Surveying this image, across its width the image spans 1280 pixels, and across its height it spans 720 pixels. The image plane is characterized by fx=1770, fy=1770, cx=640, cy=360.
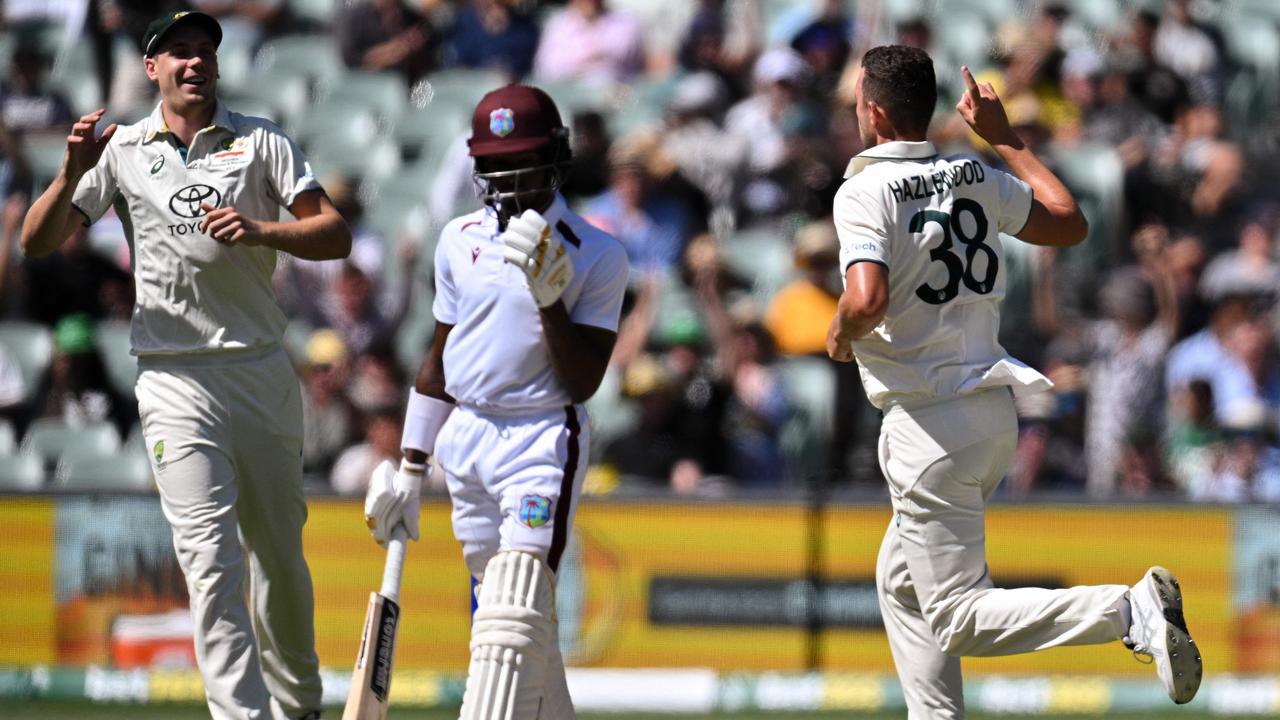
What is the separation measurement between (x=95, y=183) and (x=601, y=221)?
5871 millimetres

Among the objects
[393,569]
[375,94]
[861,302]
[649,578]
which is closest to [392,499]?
[393,569]

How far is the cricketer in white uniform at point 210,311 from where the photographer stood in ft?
20.6

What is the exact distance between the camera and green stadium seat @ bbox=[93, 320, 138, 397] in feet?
38.8

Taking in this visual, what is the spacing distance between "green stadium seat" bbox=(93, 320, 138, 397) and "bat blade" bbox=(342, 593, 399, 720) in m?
6.69

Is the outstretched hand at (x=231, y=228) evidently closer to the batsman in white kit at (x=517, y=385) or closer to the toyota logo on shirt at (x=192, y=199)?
the toyota logo on shirt at (x=192, y=199)

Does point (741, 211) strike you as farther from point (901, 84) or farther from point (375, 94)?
point (901, 84)

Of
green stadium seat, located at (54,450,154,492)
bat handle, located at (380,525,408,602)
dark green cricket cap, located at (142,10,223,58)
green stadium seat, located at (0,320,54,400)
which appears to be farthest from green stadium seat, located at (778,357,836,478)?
bat handle, located at (380,525,408,602)

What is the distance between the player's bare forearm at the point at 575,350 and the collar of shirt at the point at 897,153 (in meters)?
0.99

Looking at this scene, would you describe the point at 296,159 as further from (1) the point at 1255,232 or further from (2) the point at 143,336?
(1) the point at 1255,232

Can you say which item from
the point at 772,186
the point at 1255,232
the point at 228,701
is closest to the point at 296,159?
the point at 228,701

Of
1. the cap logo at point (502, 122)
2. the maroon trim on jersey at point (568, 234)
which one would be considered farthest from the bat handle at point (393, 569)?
the cap logo at point (502, 122)

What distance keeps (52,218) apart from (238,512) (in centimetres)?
126

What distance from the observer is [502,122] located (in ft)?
17.8

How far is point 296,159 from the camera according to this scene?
21.3 feet
